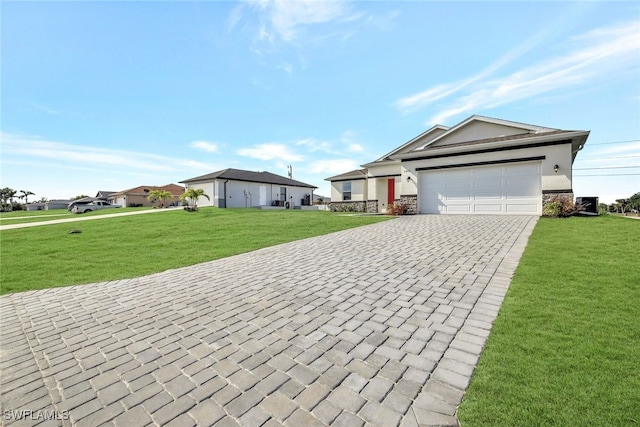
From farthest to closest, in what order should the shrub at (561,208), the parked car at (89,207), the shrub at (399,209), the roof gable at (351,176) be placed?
the parked car at (89,207) → the roof gable at (351,176) → the shrub at (399,209) → the shrub at (561,208)

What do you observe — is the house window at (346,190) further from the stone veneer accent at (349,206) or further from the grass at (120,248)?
the grass at (120,248)

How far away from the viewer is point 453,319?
3.42m

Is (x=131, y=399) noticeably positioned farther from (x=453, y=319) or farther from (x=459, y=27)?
(x=459, y=27)

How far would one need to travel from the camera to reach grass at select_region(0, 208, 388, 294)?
620 cm

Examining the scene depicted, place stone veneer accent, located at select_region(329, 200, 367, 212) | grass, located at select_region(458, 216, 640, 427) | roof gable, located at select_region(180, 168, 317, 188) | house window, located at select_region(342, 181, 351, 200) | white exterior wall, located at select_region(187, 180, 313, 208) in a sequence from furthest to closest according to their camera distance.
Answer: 1. roof gable, located at select_region(180, 168, 317, 188)
2. white exterior wall, located at select_region(187, 180, 313, 208)
3. house window, located at select_region(342, 181, 351, 200)
4. stone veneer accent, located at select_region(329, 200, 367, 212)
5. grass, located at select_region(458, 216, 640, 427)

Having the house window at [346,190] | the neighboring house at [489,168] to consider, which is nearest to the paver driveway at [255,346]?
the neighboring house at [489,168]

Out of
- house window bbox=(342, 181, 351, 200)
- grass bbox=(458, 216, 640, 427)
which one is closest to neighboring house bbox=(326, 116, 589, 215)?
house window bbox=(342, 181, 351, 200)

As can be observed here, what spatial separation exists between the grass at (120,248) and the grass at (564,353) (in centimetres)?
678

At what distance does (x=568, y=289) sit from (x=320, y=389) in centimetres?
432

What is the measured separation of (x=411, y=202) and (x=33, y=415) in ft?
54.4

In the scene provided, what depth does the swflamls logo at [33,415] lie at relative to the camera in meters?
2.00

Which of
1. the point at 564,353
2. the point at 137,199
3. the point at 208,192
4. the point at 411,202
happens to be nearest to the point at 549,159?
the point at 411,202

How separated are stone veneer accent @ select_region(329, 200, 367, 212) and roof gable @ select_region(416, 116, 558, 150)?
24.8 feet

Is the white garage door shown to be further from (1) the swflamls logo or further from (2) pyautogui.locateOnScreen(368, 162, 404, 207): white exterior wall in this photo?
(1) the swflamls logo
